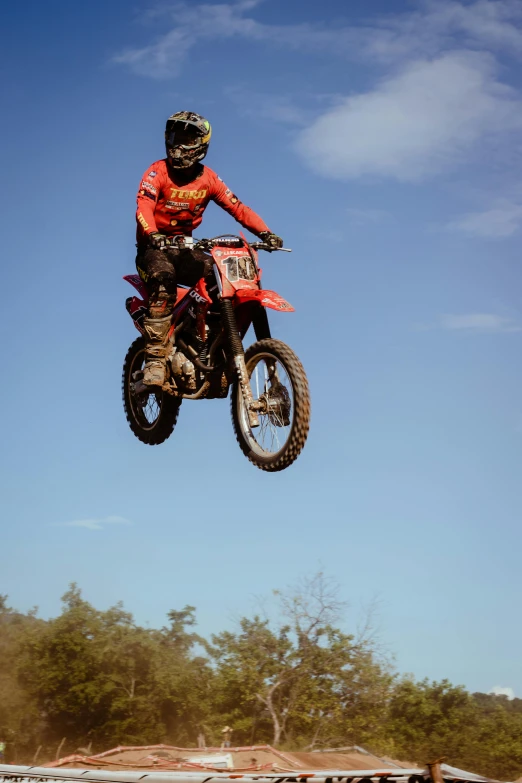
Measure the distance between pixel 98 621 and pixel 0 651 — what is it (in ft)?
7.52

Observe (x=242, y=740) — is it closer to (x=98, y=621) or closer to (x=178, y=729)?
(x=178, y=729)

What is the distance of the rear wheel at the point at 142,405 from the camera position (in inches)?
452

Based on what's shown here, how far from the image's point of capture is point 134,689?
24.6 metres

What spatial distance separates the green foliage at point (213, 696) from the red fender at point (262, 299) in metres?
13.6

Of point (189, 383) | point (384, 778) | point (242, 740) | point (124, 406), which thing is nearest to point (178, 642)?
point (242, 740)

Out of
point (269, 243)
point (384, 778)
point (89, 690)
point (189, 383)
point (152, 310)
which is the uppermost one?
point (269, 243)

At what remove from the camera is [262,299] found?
10.1 metres

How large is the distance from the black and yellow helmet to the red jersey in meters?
0.26

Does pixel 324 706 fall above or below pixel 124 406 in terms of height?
below

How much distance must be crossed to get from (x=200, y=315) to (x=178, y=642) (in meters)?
16.9

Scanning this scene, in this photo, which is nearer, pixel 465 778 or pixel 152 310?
pixel 465 778

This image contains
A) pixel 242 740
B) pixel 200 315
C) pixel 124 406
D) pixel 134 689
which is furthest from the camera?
pixel 242 740

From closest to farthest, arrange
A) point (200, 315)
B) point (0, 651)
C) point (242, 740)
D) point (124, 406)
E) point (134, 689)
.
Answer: point (200, 315)
point (124, 406)
point (0, 651)
point (134, 689)
point (242, 740)

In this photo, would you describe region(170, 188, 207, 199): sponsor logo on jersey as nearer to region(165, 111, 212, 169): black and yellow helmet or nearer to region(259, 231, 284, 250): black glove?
region(165, 111, 212, 169): black and yellow helmet
